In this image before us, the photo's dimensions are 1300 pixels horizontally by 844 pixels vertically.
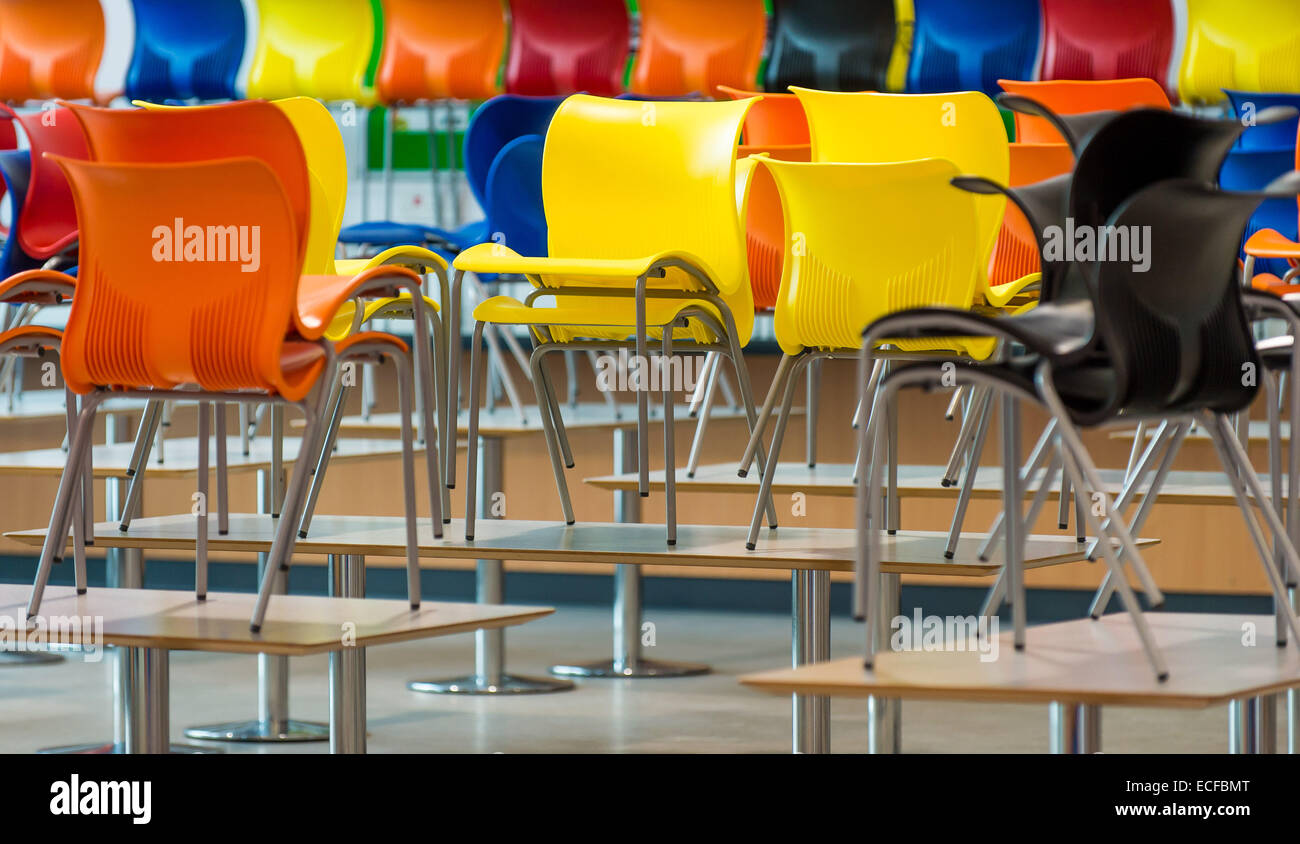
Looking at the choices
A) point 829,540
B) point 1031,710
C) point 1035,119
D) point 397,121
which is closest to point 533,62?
point 397,121

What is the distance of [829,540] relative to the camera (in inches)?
181

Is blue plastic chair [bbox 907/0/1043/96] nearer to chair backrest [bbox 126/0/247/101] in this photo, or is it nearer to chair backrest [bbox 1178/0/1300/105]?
chair backrest [bbox 1178/0/1300/105]

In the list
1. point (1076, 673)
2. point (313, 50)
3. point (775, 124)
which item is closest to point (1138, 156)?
point (1076, 673)

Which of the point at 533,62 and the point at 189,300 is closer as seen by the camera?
the point at 189,300

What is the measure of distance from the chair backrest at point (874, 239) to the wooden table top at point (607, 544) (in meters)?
0.50

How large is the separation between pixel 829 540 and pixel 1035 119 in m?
2.24

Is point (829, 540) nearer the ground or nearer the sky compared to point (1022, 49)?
nearer the ground

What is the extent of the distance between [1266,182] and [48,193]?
3.81m

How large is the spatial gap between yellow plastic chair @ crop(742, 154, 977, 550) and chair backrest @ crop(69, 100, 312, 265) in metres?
1.05

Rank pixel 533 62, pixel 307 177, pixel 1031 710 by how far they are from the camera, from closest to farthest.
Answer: pixel 307 177
pixel 1031 710
pixel 533 62

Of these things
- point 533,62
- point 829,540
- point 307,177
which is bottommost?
point 829,540

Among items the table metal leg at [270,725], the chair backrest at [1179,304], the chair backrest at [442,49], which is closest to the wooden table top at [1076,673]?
the chair backrest at [1179,304]
